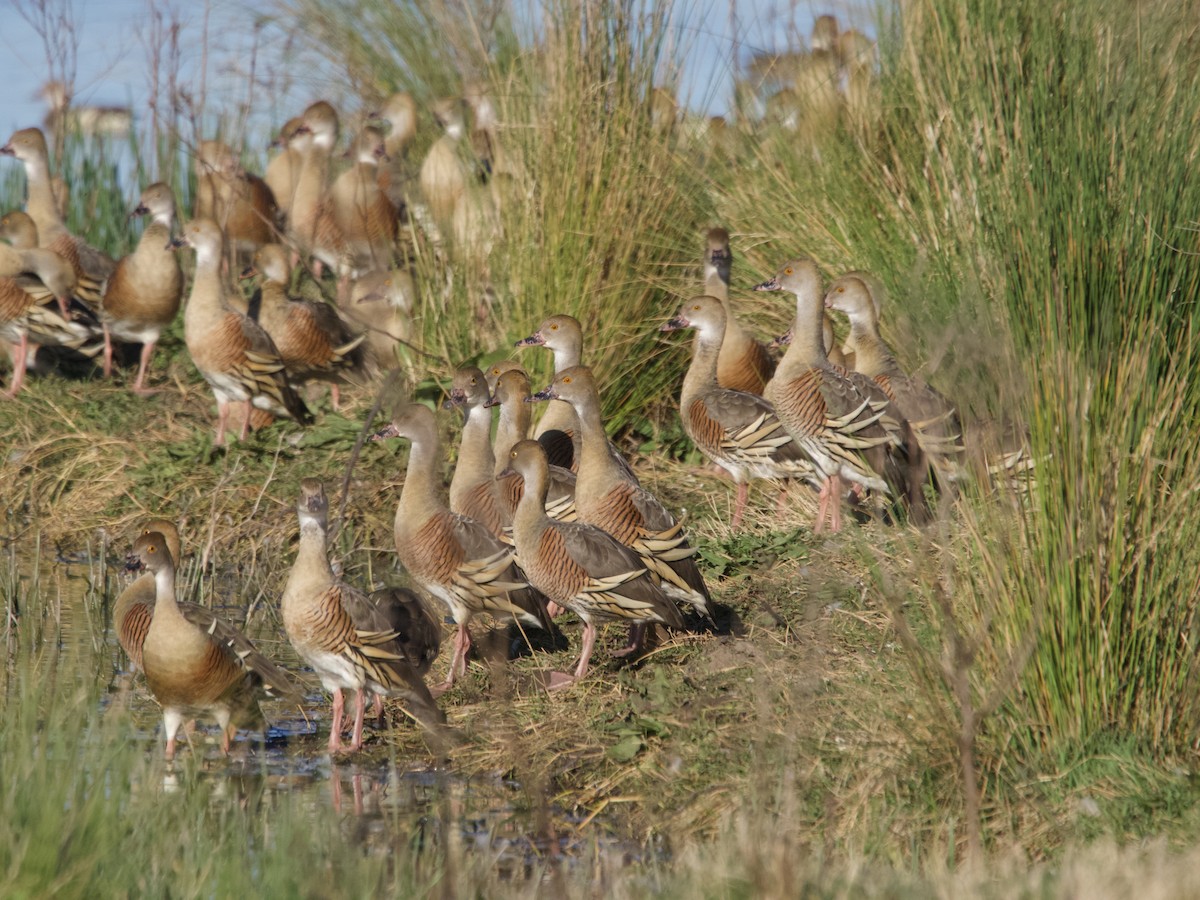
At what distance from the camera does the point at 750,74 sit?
10.7 meters

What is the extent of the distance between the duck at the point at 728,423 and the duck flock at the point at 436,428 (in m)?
0.01

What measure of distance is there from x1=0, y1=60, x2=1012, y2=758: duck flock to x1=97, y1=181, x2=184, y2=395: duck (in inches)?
0.6

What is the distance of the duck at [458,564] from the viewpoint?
667 cm

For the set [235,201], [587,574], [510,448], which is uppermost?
[235,201]

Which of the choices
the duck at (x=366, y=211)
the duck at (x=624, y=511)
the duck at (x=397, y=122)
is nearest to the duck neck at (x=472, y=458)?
the duck at (x=624, y=511)

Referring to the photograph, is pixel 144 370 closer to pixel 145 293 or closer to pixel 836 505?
pixel 145 293

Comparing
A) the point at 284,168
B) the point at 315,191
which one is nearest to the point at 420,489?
the point at 315,191

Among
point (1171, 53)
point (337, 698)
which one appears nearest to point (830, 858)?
point (337, 698)

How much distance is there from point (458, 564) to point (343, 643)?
2.88 ft

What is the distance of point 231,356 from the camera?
948 centimetres

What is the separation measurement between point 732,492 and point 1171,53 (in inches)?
138

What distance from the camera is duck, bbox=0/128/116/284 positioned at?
1122 centimetres

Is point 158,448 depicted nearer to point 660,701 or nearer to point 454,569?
point 454,569

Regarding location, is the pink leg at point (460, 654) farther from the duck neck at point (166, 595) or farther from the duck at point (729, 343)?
the duck at point (729, 343)
